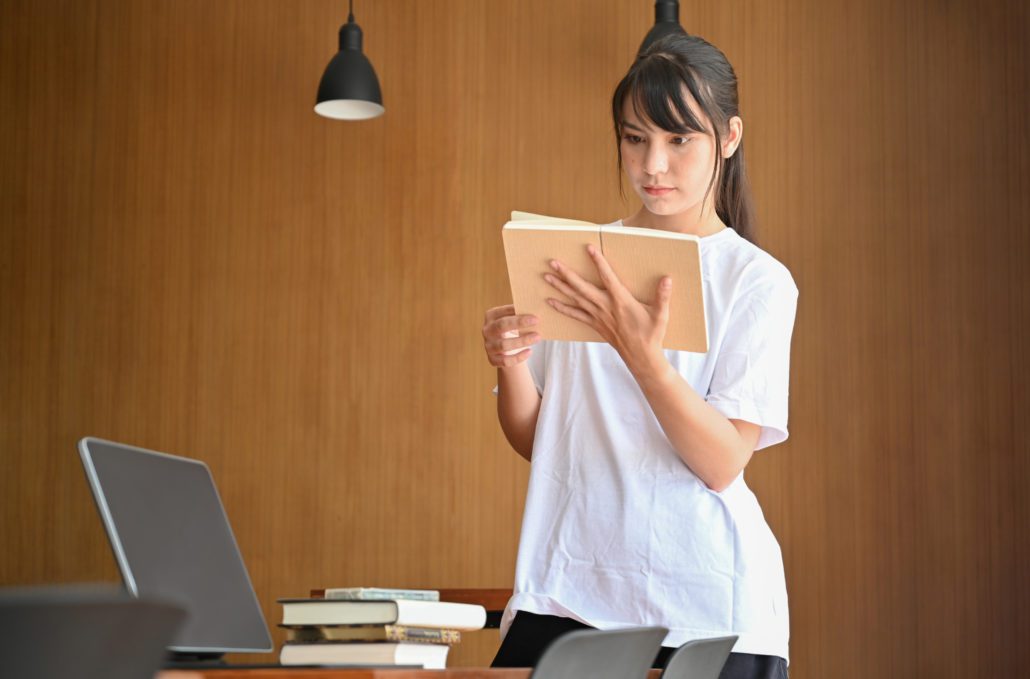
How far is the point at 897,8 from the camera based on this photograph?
4.18 metres

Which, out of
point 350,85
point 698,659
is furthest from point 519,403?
point 350,85

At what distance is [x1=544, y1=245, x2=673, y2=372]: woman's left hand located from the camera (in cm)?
130

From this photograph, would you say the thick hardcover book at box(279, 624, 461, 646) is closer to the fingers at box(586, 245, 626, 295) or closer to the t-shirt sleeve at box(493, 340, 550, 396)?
the fingers at box(586, 245, 626, 295)

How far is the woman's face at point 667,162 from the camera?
1448 mm

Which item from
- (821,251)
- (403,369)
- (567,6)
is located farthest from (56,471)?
(821,251)

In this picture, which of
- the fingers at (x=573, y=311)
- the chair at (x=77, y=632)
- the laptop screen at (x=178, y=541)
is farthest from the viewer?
the fingers at (x=573, y=311)

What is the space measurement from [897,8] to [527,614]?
3.46 m

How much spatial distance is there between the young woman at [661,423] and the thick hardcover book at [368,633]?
Answer: 34 cm

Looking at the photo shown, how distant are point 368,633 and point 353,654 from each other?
22mm

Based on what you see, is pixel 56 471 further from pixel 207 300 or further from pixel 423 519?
pixel 423 519

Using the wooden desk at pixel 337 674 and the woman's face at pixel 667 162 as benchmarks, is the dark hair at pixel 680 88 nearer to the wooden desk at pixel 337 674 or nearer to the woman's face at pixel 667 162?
the woman's face at pixel 667 162

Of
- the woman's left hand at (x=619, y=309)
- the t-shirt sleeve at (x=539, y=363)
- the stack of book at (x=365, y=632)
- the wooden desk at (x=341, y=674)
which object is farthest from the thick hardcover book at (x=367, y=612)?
the t-shirt sleeve at (x=539, y=363)

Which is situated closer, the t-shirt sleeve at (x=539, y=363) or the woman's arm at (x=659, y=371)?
the woman's arm at (x=659, y=371)

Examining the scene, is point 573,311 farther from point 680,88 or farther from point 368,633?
point 368,633
